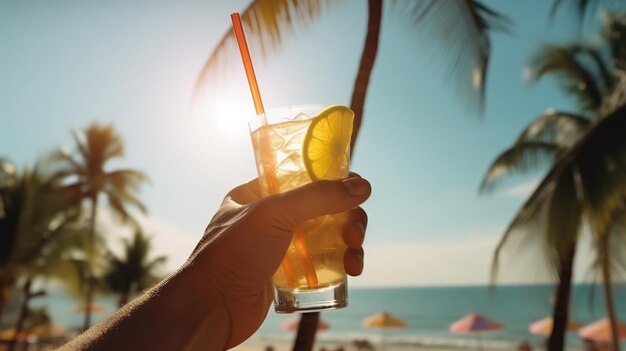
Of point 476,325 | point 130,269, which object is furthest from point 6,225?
point 476,325

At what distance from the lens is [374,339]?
44.8m

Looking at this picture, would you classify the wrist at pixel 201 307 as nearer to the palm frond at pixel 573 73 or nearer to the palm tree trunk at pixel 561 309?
the palm tree trunk at pixel 561 309

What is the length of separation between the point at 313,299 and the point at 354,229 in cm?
23

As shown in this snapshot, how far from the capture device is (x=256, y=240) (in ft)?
5.14

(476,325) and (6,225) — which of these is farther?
(476,325)

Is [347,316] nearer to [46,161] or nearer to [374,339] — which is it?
[374,339]

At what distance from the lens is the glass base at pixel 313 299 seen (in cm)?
168

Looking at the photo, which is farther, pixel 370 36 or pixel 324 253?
pixel 370 36

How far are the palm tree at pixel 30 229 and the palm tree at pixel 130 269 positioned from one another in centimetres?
1236

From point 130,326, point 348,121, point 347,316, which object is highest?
point 348,121

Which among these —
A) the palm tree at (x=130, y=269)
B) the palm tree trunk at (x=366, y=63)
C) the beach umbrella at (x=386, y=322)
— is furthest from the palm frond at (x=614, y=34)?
the palm tree at (x=130, y=269)

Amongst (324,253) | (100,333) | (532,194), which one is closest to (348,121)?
(324,253)

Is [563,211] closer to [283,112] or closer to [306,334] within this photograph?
[306,334]

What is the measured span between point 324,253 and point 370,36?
495cm
